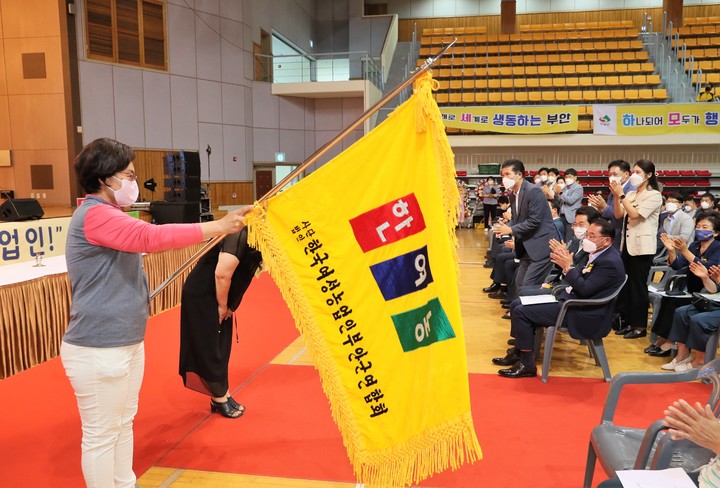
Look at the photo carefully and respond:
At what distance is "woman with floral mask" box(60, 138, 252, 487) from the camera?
2.08m

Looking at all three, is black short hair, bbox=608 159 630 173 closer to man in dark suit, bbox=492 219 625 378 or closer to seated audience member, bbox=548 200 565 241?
seated audience member, bbox=548 200 565 241

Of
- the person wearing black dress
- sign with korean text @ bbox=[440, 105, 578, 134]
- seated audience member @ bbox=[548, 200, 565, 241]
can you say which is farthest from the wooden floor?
sign with korean text @ bbox=[440, 105, 578, 134]

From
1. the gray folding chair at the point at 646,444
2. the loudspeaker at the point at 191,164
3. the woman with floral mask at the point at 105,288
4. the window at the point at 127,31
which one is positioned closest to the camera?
the gray folding chair at the point at 646,444

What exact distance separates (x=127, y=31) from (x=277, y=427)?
11.4m

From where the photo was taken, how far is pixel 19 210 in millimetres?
5949

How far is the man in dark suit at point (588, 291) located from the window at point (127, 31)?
11.0 meters

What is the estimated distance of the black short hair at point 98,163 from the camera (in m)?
2.12

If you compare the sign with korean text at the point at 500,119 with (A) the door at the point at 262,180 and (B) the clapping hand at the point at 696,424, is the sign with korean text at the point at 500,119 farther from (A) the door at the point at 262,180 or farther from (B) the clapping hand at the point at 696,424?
(B) the clapping hand at the point at 696,424

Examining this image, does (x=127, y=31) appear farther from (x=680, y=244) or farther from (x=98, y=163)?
(x=680, y=244)

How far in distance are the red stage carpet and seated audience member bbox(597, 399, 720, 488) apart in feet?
3.45

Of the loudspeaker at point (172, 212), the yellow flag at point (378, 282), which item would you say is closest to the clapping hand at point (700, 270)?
the yellow flag at point (378, 282)

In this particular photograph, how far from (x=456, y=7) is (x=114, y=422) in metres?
20.3

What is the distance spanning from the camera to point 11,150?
1162cm

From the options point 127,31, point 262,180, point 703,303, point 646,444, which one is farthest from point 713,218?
point 262,180
